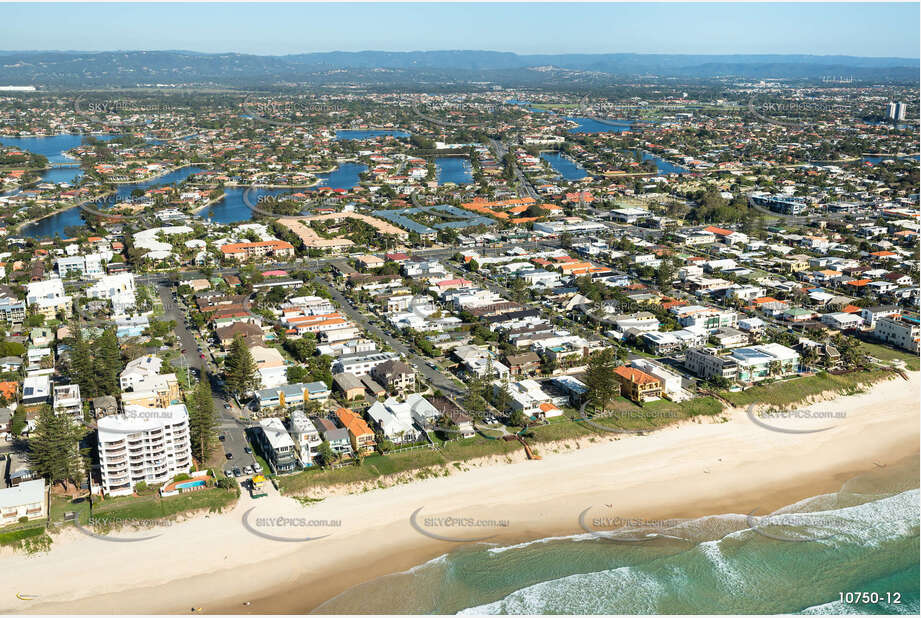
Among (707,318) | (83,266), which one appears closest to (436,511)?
(707,318)

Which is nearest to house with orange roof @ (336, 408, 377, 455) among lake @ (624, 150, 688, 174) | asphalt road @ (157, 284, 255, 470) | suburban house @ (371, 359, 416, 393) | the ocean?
asphalt road @ (157, 284, 255, 470)

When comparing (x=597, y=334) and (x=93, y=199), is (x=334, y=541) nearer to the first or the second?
(x=597, y=334)

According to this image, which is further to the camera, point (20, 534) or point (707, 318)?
point (707, 318)

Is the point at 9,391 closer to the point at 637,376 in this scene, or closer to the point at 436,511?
the point at 436,511

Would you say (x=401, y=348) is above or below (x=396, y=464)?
above

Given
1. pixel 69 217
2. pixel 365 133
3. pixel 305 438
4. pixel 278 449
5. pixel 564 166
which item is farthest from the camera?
pixel 365 133

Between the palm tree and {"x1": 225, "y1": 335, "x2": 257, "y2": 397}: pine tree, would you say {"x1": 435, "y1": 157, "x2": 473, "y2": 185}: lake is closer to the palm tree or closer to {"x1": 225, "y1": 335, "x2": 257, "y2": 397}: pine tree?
the palm tree
